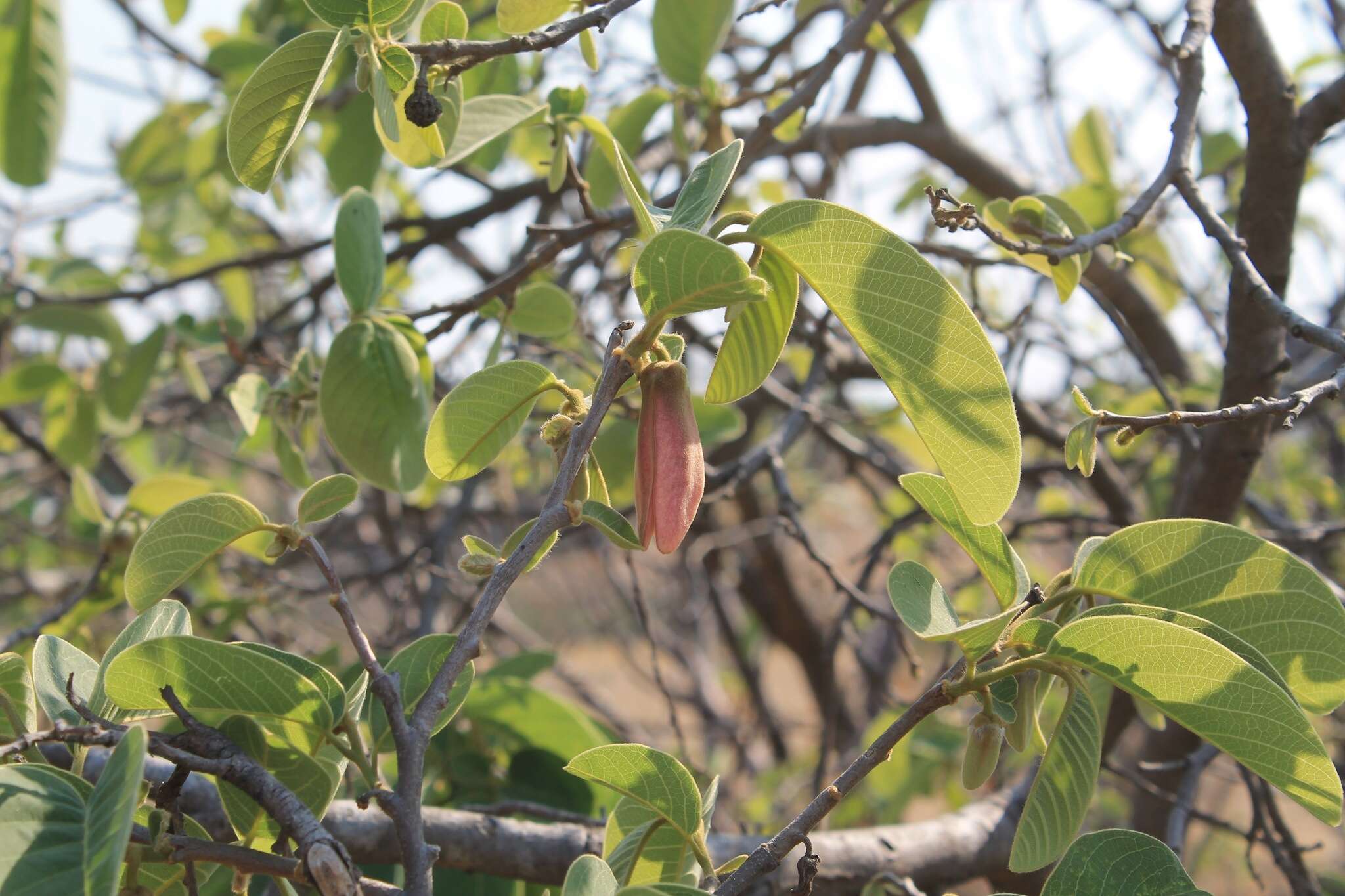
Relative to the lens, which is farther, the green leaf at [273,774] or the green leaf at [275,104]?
the green leaf at [275,104]

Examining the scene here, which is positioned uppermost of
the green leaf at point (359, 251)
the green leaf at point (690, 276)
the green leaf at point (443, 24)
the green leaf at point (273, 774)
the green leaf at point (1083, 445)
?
the green leaf at point (443, 24)

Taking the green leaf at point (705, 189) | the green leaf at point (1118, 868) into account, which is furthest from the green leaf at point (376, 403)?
the green leaf at point (1118, 868)

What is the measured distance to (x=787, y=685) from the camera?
347 inches

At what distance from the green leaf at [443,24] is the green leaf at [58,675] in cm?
68

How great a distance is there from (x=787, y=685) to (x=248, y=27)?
7281 millimetres

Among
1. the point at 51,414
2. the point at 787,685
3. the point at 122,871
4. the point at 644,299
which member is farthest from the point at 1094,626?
the point at 787,685

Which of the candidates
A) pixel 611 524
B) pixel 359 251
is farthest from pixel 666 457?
pixel 359 251

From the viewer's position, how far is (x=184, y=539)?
0.81 m

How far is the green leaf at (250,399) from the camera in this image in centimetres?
133

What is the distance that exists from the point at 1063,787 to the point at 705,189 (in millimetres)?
534

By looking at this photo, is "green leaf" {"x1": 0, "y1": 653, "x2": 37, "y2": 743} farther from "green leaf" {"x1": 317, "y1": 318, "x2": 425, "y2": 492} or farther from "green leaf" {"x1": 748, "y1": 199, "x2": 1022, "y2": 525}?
"green leaf" {"x1": 748, "y1": 199, "x2": 1022, "y2": 525}

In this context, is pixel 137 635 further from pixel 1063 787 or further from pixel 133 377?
pixel 133 377

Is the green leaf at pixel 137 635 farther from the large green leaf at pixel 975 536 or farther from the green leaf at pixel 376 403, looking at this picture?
the large green leaf at pixel 975 536

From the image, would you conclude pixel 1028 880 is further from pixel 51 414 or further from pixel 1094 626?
pixel 51 414
